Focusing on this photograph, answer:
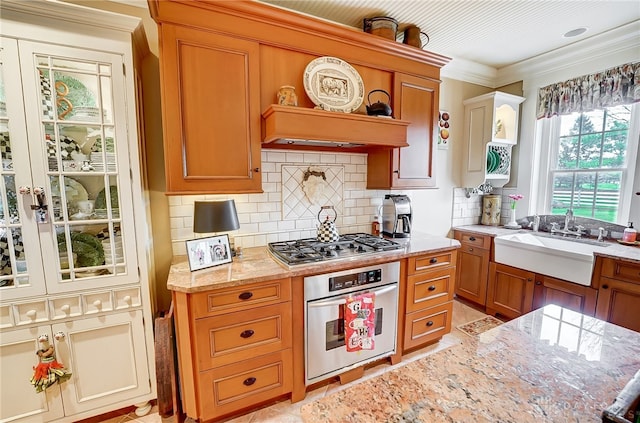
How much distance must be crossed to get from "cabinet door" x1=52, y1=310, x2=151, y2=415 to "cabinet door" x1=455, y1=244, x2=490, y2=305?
2980 millimetres

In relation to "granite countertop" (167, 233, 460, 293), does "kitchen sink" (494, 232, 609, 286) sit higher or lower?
lower

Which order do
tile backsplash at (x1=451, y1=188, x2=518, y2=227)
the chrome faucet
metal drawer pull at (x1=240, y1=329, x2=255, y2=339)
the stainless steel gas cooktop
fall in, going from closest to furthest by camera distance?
1. metal drawer pull at (x1=240, y1=329, x2=255, y2=339)
2. the stainless steel gas cooktop
3. the chrome faucet
4. tile backsplash at (x1=451, y1=188, x2=518, y2=227)

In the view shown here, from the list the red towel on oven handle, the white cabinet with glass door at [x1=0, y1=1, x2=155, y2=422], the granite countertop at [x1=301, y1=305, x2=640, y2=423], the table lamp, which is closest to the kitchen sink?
the granite countertop at [x1=301, y1=305, x2=640, y2=423]

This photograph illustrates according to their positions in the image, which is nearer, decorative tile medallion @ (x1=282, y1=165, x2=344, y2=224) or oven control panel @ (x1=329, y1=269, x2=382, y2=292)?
oven control panel @ (x1=329, y1=269, x2=382, y2=292)

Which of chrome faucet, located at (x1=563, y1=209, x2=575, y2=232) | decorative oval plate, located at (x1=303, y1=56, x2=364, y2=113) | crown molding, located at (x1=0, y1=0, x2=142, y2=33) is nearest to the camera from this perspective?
crown molding, located at (x1=0, y1=0, x2=142, y2=33)

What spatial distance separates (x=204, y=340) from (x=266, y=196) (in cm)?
107

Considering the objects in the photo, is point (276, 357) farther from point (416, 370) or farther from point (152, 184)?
point (152, 184)

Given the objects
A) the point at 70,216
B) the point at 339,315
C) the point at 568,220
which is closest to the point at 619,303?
the point at 568,220

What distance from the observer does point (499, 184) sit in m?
3.22

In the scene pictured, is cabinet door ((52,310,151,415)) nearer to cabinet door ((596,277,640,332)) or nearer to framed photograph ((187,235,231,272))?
framed photograph ((187,235,231,272))

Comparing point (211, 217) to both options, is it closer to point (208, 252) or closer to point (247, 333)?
point (208, 252)

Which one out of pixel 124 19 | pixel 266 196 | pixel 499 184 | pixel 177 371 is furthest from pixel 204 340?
pixel 499 184

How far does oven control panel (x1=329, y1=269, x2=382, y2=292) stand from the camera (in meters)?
1.77

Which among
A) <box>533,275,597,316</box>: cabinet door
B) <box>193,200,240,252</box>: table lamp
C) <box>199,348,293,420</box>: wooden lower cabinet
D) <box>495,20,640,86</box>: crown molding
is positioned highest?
<box>495,20,640,86</box>: crown molding
